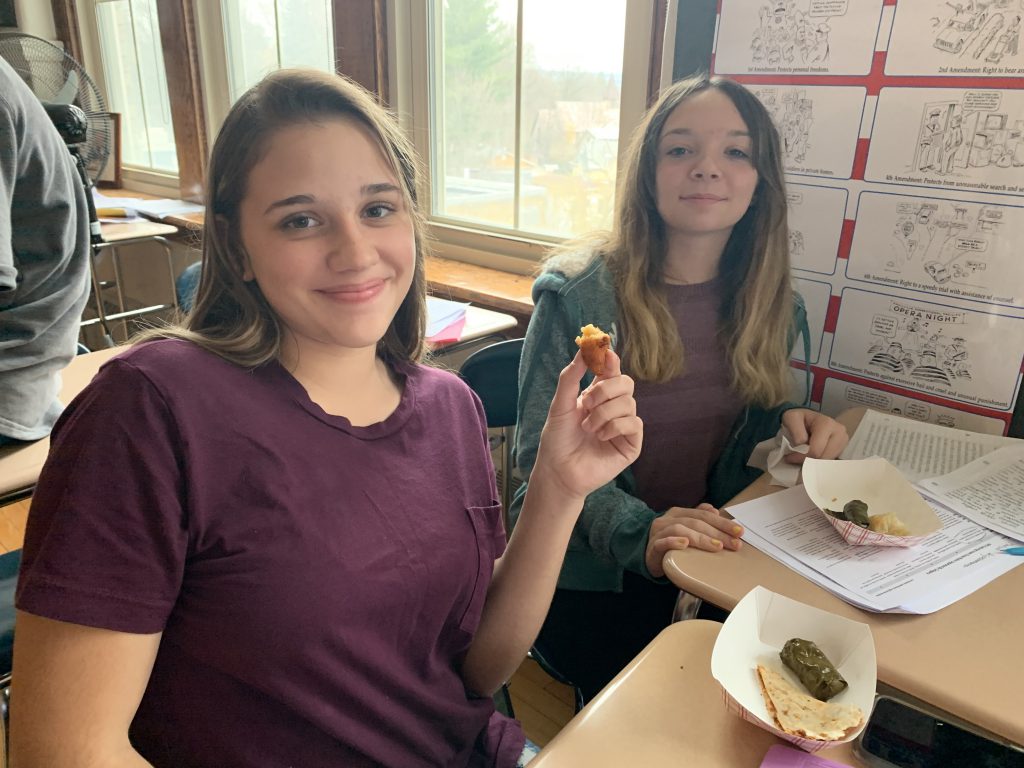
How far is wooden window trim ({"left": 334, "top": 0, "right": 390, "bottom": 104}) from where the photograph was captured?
2.67 meters

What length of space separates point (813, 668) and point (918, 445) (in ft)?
2.55

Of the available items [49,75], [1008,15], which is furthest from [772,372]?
[49,75]

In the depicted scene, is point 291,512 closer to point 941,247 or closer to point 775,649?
point 775,649

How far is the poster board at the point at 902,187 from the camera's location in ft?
4.64

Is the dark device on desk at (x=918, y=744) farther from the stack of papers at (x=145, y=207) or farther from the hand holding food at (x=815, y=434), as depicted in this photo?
→ the stack of papers at (x=145, y=207)

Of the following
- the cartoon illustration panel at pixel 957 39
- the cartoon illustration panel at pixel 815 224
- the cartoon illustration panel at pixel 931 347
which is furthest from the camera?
the cartoon illustration panel at pixel 815 224

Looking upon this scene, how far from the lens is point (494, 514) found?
101 cm

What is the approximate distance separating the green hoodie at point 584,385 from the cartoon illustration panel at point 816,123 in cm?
52

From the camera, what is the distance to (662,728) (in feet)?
2.54

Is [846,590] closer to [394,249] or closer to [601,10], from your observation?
[394,249]

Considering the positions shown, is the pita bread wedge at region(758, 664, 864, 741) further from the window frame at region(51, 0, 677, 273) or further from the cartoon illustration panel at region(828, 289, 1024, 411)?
the cartoon illustration panel at region(828, 289, 1024, 411)

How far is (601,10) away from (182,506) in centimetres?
200

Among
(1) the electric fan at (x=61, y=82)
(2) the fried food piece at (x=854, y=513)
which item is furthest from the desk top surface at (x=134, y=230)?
(2) the fried food piece at (x=854, y=513)

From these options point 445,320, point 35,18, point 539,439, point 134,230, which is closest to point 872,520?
point 539,439
